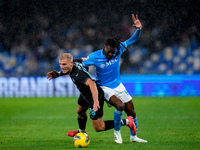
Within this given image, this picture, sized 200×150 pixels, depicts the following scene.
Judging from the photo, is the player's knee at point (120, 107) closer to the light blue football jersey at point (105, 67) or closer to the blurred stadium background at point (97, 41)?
the light blue football jersey at point (105, 67)

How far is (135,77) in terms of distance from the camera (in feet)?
54.1

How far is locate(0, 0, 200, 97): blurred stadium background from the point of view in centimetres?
1645

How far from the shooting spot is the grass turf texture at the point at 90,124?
6.54 meters

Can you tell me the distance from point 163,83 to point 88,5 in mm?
5149

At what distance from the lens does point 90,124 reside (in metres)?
9.84

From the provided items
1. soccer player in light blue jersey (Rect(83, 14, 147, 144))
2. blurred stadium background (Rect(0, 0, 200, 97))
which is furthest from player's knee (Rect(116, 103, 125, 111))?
blurred stadium background (Rect(0, 0, 200, 97))

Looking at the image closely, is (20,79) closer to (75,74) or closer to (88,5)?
(88,5)

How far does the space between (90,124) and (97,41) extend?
8623 millimetres

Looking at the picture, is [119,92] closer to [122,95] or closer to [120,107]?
[122,95]

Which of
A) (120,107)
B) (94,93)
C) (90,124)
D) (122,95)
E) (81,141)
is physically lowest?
(90,124)

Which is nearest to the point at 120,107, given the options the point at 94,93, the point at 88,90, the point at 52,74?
the point at 88,90

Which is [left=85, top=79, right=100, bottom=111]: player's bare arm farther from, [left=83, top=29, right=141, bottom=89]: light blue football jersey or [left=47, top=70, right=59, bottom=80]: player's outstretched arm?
[left=47, top=70, right=59, bottom=80]: player's outstretched arm

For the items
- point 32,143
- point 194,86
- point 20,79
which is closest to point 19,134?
point 32,143

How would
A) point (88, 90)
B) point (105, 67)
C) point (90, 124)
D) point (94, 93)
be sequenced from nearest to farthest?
point (94, 93), point (88, 90), point (105, 67), point (90, 124)
